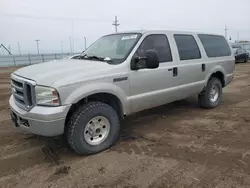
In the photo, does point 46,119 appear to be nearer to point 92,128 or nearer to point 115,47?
point 92,128

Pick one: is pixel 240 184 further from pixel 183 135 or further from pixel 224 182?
pixel 183 135

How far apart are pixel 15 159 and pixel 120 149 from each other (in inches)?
62.1

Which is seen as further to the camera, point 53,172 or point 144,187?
point 53,172

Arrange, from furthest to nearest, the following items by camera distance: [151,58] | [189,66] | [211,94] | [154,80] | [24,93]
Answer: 1. [211,94]
2. [189,66]
3. [154,80]
4. [151,58]
5. [24,93]

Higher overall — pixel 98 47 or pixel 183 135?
pixel 98 47

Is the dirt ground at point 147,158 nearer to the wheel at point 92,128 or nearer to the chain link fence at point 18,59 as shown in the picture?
the wheel at point 92,128

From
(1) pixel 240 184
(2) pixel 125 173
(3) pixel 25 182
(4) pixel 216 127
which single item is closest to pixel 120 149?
(2) pixel 125 173

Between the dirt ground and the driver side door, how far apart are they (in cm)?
61

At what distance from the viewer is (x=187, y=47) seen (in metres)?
5.56

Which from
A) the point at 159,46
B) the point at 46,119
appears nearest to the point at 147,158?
the point at 46,119

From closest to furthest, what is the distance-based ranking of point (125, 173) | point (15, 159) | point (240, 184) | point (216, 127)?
point (240, 184), point (125, 173), point (15, 159), point (216, 127)

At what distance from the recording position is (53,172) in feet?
11.0

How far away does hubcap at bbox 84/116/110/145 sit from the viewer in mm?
3844

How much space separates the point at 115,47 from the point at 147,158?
2151mm
